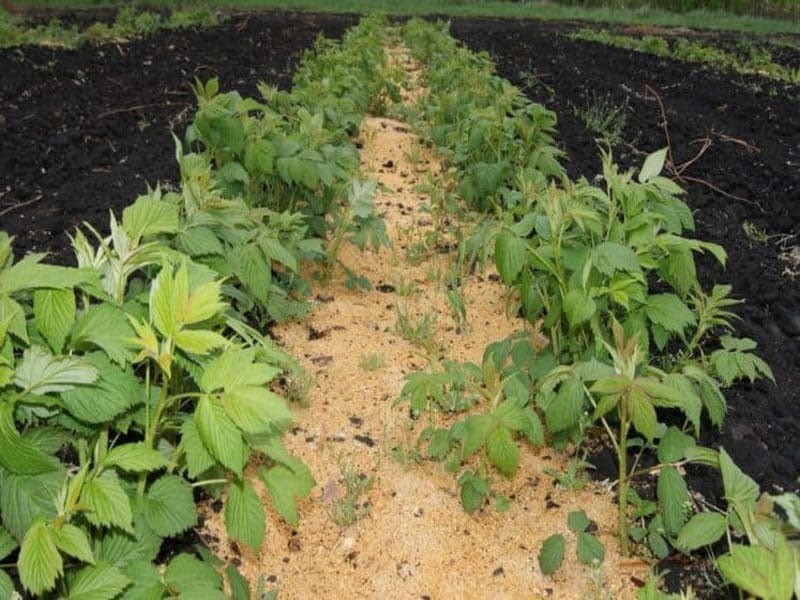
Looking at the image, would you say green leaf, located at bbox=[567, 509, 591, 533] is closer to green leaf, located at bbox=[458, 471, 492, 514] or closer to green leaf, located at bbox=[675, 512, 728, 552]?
green leaf, located at bbox=[458, 471, 492, 514]

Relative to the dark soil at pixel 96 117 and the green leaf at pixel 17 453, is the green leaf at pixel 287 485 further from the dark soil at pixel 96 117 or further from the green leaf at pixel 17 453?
the dark soil at pixel 96 117

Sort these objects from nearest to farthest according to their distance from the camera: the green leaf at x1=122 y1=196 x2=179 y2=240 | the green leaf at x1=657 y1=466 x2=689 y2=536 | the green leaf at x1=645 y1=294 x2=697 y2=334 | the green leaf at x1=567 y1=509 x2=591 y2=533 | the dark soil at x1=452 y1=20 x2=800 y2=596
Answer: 1. the green leaf at x1=122 y1=196 x2=179 y2=240
2. the green leaf at x1=657 y1=466 x2=689 y2=536
3. the green leaf at x1=567 y1=509 x2=591 y2=533
4. the green leaf at x1=645 y1=294 x2=697 y2=334
5. the dark soil at x1=452 y1=20 x2=800 y2=596

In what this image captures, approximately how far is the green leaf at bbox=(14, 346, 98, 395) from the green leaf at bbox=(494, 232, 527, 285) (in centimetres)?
149

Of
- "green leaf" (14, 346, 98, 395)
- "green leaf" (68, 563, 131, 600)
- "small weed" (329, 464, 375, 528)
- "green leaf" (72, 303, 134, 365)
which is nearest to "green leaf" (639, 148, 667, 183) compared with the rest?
"small weed" (329, 464, 375, 528)

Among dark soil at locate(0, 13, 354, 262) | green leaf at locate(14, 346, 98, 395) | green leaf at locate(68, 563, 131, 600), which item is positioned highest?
green leaf at locate(14, 346, 98, 395)

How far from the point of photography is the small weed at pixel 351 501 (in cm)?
262

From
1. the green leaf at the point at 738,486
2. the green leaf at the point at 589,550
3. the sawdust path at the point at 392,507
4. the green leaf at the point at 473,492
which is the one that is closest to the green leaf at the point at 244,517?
the sawdust path at the point at 392,507

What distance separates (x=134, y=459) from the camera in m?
1.83

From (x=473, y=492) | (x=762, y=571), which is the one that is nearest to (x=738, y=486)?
(x=762, y=571)

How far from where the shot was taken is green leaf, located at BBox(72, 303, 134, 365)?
5.97ft

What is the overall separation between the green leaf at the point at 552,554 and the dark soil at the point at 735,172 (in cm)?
45

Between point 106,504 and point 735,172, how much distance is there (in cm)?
508

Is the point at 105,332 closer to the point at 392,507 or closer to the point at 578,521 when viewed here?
the point at 392,507

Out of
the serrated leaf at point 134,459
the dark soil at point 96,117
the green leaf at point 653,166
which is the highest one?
the green leaf at point 653,166
